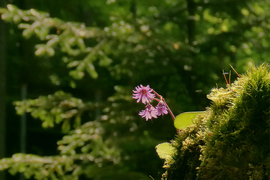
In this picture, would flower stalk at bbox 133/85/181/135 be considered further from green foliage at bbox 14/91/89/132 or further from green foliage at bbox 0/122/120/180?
green foliage at bbox 14/91/89/132

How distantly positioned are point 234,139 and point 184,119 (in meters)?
0.27

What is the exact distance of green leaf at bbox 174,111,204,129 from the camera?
1006mm

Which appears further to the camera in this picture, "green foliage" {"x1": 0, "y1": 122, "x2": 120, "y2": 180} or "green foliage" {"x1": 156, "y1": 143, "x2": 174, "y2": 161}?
"green foliage" {"x1": 0, "y1": 122, "x2": 120, "y2": 180}

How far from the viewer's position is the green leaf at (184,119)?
1.01m

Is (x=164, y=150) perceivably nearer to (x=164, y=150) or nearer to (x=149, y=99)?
(x=164, y=150)

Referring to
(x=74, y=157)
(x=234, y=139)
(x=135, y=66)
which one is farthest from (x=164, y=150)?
(x=74, y=157)

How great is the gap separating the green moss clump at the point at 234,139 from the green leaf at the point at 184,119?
0.35 ft

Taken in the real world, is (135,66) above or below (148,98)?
above

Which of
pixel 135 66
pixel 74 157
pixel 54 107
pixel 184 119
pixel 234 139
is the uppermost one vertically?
pixel 135 66

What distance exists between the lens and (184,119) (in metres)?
1.02

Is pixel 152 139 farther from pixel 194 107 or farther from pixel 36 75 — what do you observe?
pixel 36 75

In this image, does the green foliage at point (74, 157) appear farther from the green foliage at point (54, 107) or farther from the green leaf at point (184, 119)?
the green leaf at point (184, 119)

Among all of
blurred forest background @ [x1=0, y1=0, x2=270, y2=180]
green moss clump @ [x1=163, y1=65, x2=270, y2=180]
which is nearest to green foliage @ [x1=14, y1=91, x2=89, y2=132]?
blurred forest background @ [x1=0, y1=0, x2=270, y2=180]

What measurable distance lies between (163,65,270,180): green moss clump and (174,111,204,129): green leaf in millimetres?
106
